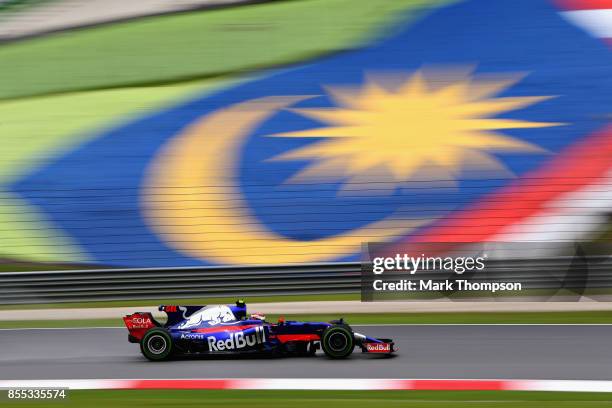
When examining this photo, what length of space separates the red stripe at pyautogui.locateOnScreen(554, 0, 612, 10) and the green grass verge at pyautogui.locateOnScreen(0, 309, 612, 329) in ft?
28.2

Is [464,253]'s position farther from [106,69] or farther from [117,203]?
[106,69]

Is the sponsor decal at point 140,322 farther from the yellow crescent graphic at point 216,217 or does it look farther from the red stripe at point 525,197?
the red stripe at point 525,197

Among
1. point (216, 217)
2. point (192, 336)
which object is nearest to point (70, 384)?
point (192, 336)

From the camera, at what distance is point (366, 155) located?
632 inches

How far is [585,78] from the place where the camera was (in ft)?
55.3

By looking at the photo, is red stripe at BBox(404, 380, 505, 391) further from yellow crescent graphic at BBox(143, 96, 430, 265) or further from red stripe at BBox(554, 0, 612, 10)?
red stripe at BBox(554, 0, 612, 10)

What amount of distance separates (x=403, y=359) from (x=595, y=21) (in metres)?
11.9

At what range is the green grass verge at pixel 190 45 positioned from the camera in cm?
1816

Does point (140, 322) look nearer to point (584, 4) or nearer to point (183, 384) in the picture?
Result: point (183, 384)

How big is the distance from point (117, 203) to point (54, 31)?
5.96 meters

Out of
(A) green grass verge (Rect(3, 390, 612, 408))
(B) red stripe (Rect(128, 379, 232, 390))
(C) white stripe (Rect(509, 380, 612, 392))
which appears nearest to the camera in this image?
(A) green grass verge (Rect(3, 390, 612, 408))

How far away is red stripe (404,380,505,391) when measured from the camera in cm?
A: 679

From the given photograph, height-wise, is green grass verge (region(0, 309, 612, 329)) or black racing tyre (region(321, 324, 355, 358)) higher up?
green grass verge (region(0, 309, 612, 329))

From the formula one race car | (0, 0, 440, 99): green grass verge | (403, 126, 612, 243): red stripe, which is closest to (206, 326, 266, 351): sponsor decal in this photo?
the formula one race car
